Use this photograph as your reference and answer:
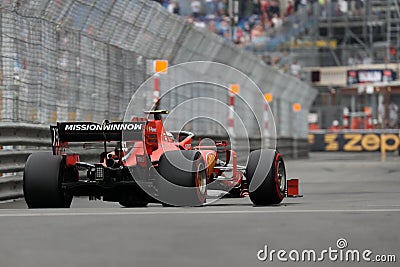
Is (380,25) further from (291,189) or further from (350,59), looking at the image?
(291,189)

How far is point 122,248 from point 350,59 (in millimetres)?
64771

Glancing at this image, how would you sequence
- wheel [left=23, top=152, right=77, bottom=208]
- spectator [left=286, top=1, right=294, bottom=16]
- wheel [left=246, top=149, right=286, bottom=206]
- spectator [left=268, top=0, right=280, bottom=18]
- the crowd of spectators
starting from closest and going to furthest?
wheel [left=23, top=152, right=77, bottom=208]
wheel [left=246, top=149, right=286, bottom=206]
the crowd of spectators
spectator [left=268, top=0, right=280, bottom=18]
spectator [left=286, top=1, right=294, bottom=16]

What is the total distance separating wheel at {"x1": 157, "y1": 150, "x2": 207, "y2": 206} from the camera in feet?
31.7

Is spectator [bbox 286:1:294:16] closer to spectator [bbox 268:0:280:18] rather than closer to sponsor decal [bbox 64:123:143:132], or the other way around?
spectator [bbox 268:0:280:18]

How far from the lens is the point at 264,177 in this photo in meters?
10.2

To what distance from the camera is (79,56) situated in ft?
51.3

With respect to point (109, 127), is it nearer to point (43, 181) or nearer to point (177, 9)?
point (43, 181)

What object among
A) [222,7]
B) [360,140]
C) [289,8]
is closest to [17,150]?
[360,140]

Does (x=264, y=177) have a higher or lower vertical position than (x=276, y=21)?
lower

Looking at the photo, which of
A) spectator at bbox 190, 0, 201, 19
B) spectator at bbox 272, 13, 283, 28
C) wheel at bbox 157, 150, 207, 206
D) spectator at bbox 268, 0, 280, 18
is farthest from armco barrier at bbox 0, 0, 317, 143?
spectator at bbox 272, 13, 283, 28

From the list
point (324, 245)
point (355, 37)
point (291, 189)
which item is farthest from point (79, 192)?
point (355, 37)

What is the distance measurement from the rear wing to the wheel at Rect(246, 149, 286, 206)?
123 centimetres

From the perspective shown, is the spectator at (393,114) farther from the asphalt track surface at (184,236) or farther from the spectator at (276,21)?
the asphalt track surface at (184,236)

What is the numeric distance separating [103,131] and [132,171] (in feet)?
1.51
